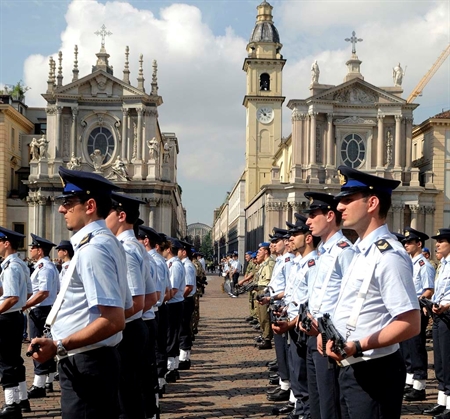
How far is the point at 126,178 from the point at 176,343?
128 ft

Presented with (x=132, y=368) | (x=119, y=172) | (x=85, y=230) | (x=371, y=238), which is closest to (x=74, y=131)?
(x=119, y=172)

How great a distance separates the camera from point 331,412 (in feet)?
18.6

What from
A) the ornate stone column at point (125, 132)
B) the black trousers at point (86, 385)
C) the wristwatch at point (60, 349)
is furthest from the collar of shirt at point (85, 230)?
the ornate stone column at point (125, 132)

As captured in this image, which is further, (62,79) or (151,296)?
(62,79)

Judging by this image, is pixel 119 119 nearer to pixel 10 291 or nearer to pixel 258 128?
pixel 258 128

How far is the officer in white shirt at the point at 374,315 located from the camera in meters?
4.48

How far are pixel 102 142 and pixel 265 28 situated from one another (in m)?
30.1

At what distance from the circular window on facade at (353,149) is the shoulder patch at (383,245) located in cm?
5149

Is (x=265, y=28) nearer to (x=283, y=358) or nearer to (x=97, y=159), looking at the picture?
(x=97, y=159)

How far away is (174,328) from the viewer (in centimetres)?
1272

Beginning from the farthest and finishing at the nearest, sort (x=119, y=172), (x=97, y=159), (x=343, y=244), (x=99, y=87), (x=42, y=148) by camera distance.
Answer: (x=99, y=87), (x=97, y=159), (x=42, y=148), (x=119, y=172), (x=343, y=244)

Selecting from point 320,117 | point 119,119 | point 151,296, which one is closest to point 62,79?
point 119,119

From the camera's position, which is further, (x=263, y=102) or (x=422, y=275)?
(x=263, y=102)

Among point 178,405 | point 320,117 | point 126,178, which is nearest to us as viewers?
point 178,405
